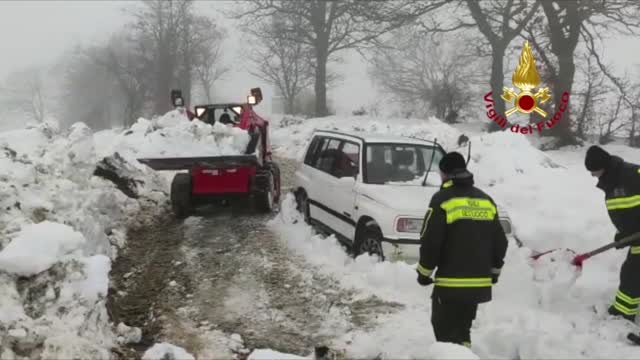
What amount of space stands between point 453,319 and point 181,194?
6529 mm

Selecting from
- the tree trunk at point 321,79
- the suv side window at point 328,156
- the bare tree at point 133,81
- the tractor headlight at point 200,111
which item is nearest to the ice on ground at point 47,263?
the suv side window at point 328,156

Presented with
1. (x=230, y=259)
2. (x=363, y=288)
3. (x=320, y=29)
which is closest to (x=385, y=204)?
(x=363, y=288)

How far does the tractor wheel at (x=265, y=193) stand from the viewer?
33.3ft

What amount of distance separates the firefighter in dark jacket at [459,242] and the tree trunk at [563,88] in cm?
1498

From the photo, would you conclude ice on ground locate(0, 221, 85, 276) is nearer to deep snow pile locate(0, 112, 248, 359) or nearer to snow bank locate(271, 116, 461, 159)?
deep snow pile locate(0, 112, 248, 359)

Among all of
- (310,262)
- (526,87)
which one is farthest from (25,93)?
(310,262)

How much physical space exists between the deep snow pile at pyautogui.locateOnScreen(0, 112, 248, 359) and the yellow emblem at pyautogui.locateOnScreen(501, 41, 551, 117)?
830cm

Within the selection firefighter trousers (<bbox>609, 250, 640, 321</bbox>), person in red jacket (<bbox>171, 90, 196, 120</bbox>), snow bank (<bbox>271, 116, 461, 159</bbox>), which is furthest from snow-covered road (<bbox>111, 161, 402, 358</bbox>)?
snow bank (<bbox>271, 116, 461, 159</bbox>)

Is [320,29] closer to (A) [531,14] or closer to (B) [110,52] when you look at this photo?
(A) [531,14]

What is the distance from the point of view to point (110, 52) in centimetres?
4606

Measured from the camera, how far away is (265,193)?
10258 millimetres

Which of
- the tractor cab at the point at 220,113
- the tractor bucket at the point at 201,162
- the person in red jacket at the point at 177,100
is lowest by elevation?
the tractor bucket at the point at 201,162

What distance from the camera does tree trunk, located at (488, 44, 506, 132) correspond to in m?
21.9

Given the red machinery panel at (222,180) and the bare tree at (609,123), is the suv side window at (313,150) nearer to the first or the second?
the red machinery panel at (222,180)
